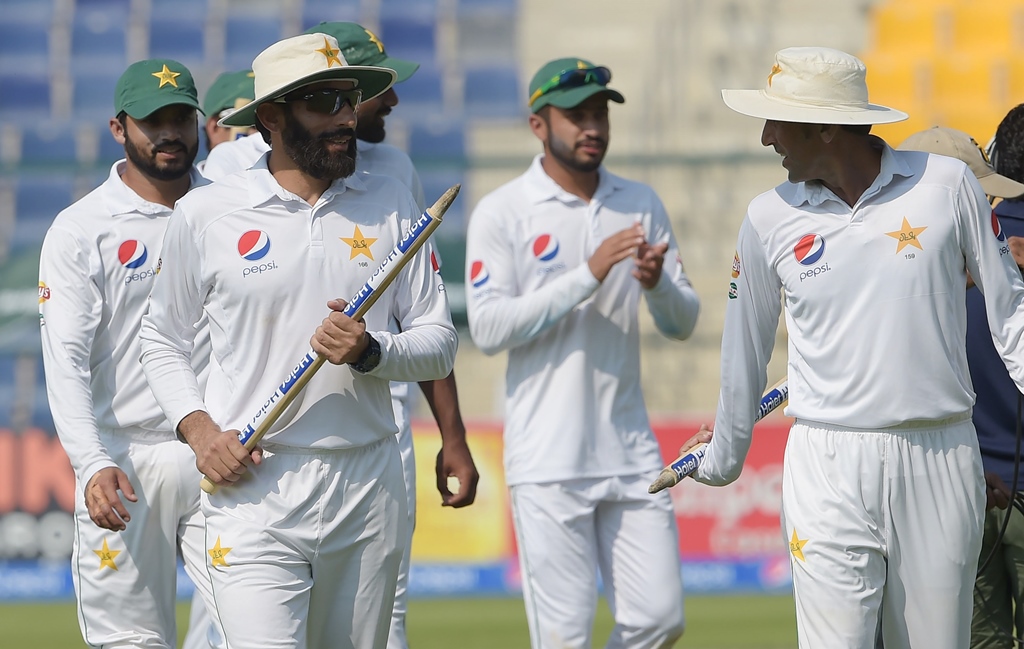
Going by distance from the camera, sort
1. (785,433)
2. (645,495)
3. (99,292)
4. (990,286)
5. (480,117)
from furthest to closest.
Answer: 1. (480,117)
2. (785,433)
3. (645,495)
4. (99,292)
5. (990,286)

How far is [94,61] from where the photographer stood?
1383cm

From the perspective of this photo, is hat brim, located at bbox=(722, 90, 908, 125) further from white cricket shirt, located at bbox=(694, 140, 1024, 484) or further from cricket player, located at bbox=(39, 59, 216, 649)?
cricket player, located at bbox=(39, 59, 216, 649)

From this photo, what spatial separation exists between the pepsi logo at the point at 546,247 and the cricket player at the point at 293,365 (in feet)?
5.74

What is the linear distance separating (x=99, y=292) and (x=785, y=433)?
19.6ft

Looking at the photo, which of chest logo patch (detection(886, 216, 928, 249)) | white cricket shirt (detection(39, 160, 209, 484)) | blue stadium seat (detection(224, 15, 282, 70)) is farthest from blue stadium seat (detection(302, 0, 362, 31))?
chest logo patch (detection(886, 216, 928, 249))

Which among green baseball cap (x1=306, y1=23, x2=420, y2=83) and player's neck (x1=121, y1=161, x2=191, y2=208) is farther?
green baseball cap (x1=306, y1=23, x2=420, y2=83)

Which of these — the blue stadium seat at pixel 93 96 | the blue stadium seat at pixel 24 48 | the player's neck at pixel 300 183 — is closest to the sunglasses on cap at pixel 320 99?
the player's neck at pixel 300 183

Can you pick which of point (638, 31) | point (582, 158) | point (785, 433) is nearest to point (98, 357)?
point (582, 158)

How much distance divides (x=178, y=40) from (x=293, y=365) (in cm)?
1077

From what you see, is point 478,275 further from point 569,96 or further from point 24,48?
point 24,48

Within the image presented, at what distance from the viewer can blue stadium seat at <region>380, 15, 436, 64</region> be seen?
1427 centimetres

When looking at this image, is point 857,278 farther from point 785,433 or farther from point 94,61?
point 94,61

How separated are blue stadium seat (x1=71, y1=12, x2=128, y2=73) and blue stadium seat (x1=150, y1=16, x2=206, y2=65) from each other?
0.96 ft

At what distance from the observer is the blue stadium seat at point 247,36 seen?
14039 mm
